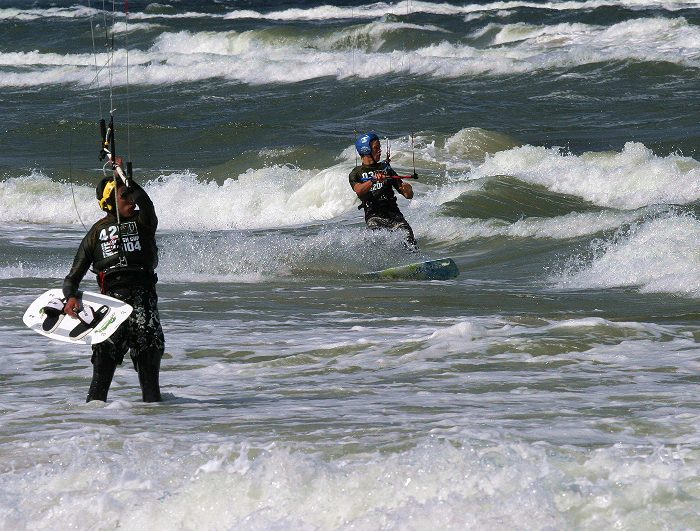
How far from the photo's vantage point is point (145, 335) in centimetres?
705

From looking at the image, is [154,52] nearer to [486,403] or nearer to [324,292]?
[324,292]

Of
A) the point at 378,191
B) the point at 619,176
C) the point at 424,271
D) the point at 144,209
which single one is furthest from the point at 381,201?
the point at 619,176

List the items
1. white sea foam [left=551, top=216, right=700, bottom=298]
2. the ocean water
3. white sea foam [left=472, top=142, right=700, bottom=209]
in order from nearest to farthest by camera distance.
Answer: the ocean water, white sea foam [left=551, top=216, right=700, bottom=298], white sea foam [left=472, top=142, right=700, bottom=209]

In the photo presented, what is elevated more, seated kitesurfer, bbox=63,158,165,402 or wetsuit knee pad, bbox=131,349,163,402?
seated kitesurfer, bbox=63,158,165,402

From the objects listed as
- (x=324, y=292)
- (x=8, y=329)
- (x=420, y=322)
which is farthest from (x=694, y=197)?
(x=8, y=329)

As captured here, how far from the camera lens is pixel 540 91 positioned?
97.0 ft

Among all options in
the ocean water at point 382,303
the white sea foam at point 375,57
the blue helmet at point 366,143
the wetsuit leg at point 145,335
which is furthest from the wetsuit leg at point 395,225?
the white sea foam at point 375,57

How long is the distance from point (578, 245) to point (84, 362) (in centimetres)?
713

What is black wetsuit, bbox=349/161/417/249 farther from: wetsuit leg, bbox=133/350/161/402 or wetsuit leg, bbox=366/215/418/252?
wetsuit leg, bbox=133/350/161/402

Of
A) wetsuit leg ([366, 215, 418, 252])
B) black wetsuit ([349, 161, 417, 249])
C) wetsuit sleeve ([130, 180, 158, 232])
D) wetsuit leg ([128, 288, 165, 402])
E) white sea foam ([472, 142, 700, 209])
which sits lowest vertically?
white sea foam ([472, 142, 700, 209])

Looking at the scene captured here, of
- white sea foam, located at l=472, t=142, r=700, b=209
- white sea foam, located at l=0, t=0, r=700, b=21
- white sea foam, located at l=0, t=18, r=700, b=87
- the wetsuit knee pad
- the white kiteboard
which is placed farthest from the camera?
white sea foam, located at l=0, t=0, r=700, b=21

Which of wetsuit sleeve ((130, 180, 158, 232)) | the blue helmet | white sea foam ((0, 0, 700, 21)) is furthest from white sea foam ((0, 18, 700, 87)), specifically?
wetsuit sleeve ((130, 180, 158, 232))

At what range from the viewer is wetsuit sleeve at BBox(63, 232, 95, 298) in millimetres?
6988

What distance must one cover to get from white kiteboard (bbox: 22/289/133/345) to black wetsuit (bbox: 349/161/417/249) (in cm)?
606
